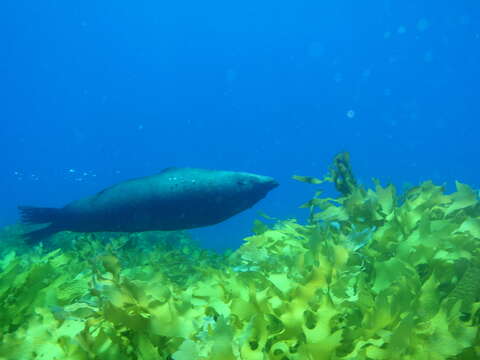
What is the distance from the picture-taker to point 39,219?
193 inches

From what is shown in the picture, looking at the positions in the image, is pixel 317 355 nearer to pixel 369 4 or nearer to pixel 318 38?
pixel 369 4

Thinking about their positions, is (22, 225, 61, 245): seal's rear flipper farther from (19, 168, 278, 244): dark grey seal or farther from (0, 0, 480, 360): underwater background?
(0, 0, 480, 360): underwater background

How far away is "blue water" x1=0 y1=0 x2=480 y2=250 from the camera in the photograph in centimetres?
8056

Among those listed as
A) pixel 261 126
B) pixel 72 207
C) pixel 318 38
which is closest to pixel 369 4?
pixel 318 38

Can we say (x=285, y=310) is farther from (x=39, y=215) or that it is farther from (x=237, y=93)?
(x=237, y=93)

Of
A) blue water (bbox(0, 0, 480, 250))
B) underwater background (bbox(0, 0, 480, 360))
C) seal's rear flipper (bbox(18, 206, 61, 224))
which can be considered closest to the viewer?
seal's rear flipper (bbox(18, 206, 61, 224))

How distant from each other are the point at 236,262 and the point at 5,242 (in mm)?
3953

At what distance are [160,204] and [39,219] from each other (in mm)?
1478

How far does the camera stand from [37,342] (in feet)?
4.13

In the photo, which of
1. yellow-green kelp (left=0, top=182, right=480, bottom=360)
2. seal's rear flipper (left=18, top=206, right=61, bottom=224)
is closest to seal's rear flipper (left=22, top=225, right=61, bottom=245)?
seal's rear flipper (left=18, top=206, right=61, bottom=224)

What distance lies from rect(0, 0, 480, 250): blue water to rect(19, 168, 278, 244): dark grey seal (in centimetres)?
6627

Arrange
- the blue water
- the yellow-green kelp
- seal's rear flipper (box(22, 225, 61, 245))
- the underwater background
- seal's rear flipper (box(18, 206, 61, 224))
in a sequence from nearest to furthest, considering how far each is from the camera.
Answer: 1. the yellow-green kelp
2. seal's rear flipper (box(22, 225, 61, 245))
3. seal's rear flipper (box(18, 206, 61, 224))
4. the underwater background
5. the blue water

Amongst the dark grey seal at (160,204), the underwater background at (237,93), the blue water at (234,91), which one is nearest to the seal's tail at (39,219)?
the dark grey seal at (160,204)

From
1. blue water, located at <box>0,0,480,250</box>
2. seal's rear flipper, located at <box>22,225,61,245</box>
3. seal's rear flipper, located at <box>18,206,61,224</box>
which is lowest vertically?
seal's rear flipper, located at <box>22,225,61,245</box>
